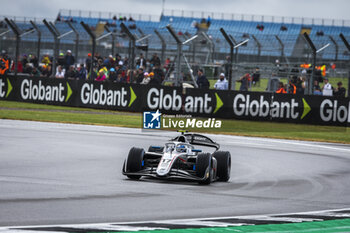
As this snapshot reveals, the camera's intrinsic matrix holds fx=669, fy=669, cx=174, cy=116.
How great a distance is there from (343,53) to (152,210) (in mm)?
19731

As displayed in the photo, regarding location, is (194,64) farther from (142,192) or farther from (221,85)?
(142,192)

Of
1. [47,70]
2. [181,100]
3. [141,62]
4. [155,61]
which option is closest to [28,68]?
[47,70]

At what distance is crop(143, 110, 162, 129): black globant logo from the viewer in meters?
10.4

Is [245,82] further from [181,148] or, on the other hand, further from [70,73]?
[181,148]

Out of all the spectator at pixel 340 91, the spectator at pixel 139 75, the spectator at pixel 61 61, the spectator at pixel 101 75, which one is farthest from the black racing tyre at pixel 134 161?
the spectator at pixel 61 61

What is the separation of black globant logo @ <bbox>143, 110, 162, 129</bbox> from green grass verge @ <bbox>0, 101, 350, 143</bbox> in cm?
899

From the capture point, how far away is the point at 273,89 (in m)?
25.4

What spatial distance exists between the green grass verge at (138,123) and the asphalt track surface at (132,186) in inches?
170

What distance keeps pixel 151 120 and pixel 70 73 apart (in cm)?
1748

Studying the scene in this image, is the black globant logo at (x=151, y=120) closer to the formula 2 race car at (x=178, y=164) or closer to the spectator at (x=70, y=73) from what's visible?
the formula 2 race car at (x=178, y=164)

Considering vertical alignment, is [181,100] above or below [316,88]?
below

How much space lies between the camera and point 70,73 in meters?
27.4

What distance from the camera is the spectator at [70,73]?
27266mm

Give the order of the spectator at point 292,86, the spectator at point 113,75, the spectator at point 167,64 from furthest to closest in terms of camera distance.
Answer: the spectator at point 167,64 → the spectator at point 113,75 → the spectator at point 292,86
